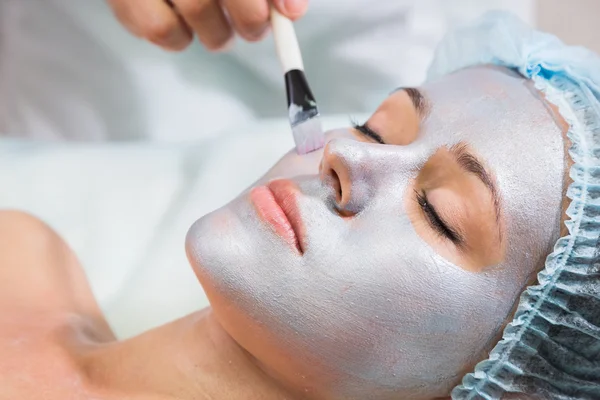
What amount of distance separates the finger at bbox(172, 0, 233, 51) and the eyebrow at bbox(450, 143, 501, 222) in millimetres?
508

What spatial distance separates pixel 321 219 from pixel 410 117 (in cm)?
22

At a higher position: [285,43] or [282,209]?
[285,43]

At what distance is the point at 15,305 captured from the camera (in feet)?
3.72

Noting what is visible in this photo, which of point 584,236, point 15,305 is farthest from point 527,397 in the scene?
point 15,305

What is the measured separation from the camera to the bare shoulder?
3.82 feet

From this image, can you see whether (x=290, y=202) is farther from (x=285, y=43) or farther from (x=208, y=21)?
(x=208, y=21)

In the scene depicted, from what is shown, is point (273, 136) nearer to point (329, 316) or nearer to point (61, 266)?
point (61, 266)

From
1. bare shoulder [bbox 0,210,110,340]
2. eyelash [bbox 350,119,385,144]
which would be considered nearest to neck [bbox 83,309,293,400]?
bare shoulder [bbox 0,210,110,340]

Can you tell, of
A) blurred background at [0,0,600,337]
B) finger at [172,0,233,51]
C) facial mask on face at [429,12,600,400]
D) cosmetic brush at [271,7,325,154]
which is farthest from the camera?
blurred background at [0,0,600,337]

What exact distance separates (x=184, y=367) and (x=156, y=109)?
33.7 inches

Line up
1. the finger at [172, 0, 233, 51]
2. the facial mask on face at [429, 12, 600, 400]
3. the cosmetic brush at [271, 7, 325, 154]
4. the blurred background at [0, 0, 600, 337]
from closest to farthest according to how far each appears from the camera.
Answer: the facial mask on face at [429, 12, 600, 400]
the cosmetic brush at [271, 7, 325, 154]
the finger at [172, 0, 233, 51]
the blurred background at [0, 0, 600, 337]

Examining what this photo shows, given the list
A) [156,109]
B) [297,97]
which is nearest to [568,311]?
[297,97]

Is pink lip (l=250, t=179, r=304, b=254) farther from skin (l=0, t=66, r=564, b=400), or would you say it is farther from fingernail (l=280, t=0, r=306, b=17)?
fingernail (l=280, t=0, r=306, b=17)

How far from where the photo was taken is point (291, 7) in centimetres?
103
